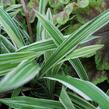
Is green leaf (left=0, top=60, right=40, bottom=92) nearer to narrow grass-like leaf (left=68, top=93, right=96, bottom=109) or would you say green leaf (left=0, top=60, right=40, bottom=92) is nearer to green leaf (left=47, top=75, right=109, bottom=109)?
green leaf (left=47, top=75, right=109, bottom=109)

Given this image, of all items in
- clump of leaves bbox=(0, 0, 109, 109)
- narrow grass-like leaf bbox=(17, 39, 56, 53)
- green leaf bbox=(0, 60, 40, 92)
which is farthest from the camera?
narrow grass-like leaf bbox=(17, 39, 56, 53)

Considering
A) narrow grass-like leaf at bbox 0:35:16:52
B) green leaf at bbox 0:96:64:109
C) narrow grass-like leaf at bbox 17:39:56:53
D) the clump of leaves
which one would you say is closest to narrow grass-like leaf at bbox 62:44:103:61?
the clump of leaves

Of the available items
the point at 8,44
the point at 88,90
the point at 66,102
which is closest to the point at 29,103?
the point at 66,102

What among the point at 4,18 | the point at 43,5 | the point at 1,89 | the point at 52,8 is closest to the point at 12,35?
the point at 4,18

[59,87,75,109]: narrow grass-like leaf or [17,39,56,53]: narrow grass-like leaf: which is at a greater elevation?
[17,39,56,53]: narrow grass-like leaf

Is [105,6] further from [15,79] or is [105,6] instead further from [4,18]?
[15,79]
